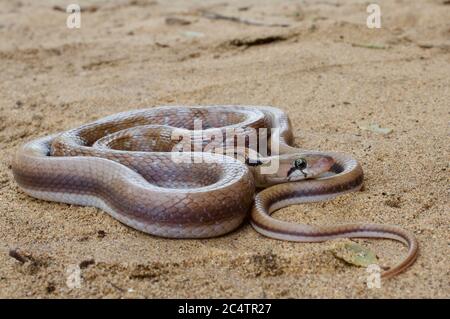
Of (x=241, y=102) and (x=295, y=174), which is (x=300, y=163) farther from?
(x=241, y=102)

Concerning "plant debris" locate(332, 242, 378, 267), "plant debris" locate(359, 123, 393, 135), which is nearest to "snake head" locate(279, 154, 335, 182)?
"plant debris" locate(332, 242, 378, 267)

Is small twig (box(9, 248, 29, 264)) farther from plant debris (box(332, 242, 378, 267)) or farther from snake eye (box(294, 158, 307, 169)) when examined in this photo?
snake eye (box(294, 158, 307, 169))

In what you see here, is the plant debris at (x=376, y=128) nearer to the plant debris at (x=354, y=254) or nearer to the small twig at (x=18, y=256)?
the plant debris at (x=354, y=254)

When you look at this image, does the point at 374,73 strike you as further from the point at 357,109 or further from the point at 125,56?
the point at 125,56

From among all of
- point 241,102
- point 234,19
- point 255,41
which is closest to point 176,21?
point 234,19

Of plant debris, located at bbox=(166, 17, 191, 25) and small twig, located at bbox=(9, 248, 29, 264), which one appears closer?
small twig, located at bbox=(9, 248, 29, 264)

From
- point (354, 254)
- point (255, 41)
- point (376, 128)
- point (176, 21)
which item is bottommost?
point (354, 254)
